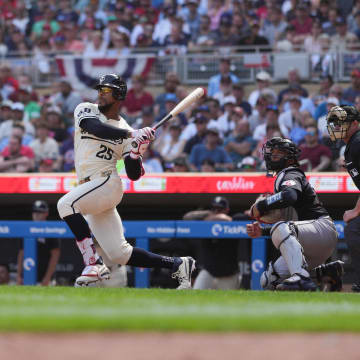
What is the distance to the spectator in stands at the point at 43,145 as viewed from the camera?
13.1 metres

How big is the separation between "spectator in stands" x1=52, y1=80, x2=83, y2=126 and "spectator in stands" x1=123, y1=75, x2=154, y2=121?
35.0 inches

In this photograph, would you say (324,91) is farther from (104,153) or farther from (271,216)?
(104,153)

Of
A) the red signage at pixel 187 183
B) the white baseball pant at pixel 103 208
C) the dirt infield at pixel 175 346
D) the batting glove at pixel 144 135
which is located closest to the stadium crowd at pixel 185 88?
the red signage at pixel 187 183

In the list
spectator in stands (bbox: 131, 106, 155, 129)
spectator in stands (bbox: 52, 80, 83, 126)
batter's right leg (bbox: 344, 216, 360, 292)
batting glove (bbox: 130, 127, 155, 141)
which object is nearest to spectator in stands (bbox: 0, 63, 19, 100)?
spectator in stands (bbox: 52, 80, 83, 126)

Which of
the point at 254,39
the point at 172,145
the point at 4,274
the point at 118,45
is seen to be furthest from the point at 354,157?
the point at 118,45

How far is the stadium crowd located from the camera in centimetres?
1228

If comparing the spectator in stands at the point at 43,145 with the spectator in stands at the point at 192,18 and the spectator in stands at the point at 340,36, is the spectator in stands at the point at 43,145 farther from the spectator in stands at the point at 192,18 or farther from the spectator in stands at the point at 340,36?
the spectator in stands at the point at 340,36

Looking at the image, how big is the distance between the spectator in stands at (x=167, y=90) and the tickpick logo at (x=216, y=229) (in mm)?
4135

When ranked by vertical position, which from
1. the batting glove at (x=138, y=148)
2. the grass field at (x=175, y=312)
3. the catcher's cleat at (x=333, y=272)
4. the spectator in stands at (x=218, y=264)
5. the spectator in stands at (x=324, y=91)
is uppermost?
the spectator in stands at (x=324, y=91)

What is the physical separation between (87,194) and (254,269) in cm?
346

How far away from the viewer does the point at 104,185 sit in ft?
24.5

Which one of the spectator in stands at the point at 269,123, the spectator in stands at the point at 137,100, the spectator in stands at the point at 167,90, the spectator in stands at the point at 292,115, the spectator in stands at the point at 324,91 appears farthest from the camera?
the spectator in stands at the point at 137,100

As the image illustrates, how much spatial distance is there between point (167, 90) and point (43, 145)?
7.93ft

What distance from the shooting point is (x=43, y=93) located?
53.6 ft
